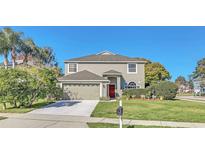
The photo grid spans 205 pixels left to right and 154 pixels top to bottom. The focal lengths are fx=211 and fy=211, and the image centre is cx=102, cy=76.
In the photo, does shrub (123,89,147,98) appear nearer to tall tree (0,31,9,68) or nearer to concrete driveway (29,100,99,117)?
concrete driveway (29,100,99,117)

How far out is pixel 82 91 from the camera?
843 inches

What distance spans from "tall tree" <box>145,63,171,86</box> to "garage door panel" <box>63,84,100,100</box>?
17.4 meters

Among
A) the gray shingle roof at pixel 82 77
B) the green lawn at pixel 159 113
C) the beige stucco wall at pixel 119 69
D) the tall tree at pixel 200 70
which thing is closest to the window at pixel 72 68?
the beige stucco wall at pixel 119 69

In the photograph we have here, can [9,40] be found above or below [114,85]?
above

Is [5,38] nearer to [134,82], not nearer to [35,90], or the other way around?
[35,90]

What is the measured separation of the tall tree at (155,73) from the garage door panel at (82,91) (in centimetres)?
1744

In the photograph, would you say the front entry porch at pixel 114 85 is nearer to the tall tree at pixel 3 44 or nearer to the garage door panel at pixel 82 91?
the garage door panel at pixel 82 91

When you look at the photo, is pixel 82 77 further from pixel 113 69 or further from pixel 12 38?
pixel 12 38

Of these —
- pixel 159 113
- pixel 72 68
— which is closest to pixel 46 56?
pixel 72 68

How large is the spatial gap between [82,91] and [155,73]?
65.2 ft

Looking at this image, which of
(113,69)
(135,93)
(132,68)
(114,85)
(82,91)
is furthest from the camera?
(132,68)
